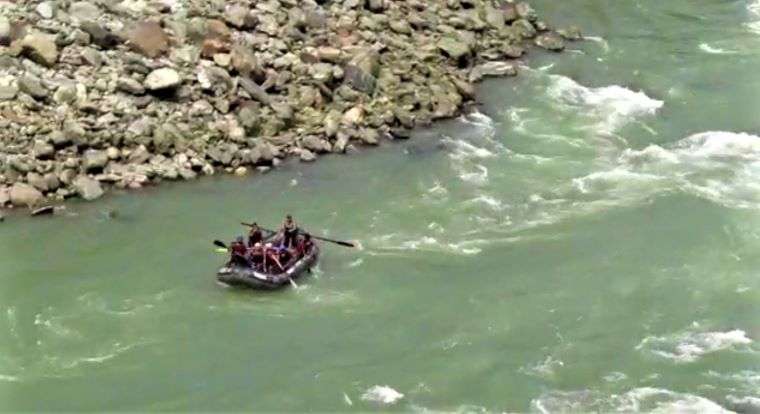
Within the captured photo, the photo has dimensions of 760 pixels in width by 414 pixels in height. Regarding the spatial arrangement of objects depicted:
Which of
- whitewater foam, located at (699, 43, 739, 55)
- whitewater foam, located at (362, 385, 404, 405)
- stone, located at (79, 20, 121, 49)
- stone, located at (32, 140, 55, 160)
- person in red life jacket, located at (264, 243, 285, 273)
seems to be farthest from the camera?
whitewater foam, located at (699, 43, 739, 55)

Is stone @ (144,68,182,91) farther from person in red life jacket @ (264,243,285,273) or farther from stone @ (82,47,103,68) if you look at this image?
person in red life jacket @ (264,243,285,273)

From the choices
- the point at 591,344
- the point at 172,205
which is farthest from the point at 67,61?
the point at 591,344

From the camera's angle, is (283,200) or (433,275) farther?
(283,200)

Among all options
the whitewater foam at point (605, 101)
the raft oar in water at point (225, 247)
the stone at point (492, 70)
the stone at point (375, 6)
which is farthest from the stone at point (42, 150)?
the whitewater foam at point (605, 101)

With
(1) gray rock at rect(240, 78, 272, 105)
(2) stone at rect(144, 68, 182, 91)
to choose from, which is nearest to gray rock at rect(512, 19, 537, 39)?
(1) gray rock at rect(240, 78, 272, 105)

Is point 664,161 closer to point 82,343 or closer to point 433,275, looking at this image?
point 433,275

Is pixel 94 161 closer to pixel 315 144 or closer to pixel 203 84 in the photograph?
pixel 203 84

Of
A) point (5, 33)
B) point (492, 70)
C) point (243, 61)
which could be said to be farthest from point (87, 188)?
point (492, 70)
